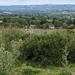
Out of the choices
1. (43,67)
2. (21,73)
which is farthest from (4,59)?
(43,67)

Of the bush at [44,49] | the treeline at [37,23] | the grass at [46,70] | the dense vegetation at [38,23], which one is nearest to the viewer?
the grass at [46,70]

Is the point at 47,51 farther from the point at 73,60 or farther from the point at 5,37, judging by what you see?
the point at 5,37

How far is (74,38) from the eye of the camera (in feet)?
44.3

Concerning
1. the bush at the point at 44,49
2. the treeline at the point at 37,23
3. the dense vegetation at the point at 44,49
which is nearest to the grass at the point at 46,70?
the dense vegetation at the point at 44,49

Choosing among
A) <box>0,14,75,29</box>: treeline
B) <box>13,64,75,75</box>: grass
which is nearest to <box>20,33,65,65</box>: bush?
<box>13,64,75,75</box>: grass

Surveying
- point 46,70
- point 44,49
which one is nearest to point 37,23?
point 44,49

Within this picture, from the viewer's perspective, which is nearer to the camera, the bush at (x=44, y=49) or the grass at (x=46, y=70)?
the grass at (x=46, y=70)

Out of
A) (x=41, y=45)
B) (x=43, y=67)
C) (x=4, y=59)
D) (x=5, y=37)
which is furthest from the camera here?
(x=5, y=37)

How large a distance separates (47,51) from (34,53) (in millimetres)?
617

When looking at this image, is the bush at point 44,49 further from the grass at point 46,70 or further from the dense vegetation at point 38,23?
the dense vegetation at point 38,23

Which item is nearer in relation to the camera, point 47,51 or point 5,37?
point 47,51

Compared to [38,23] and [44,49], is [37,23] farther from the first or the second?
[44,49]

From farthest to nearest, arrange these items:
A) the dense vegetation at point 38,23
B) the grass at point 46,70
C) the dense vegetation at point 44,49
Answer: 1. the dense vegetation at point 38,23
2. the dense vegetation at point 44,49
3. the grass at point 46,70

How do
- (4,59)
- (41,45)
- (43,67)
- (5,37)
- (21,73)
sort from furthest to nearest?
(5,37) < (41,45) < (43,67) < (21,73) < (4,59)
